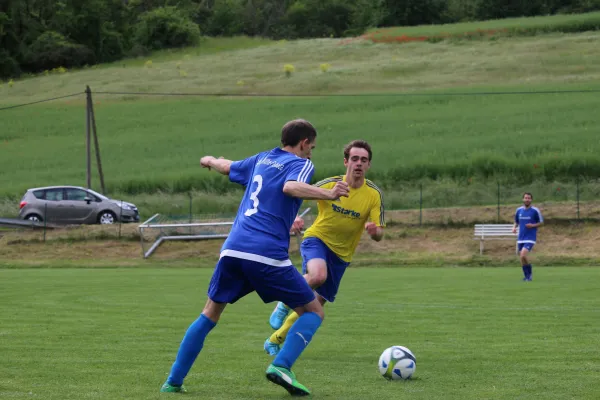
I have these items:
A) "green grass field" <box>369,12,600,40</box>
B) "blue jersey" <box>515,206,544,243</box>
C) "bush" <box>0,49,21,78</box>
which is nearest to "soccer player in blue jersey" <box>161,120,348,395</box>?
"blue jersey" <box>515,206,544,243</box>

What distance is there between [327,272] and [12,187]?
136 ft

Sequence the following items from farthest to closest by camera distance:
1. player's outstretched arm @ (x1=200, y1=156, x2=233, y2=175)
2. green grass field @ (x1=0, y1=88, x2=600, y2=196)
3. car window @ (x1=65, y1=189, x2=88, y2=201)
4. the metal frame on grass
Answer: green grass field @ (x1=0, y1=88, x2=600, y2=196), car window @ (x1=65, y1=189, x2=88, y2=201), the metal frame on grass, player's outstretched arm @ (x1=200, y1=156, x2=233, y2=175)

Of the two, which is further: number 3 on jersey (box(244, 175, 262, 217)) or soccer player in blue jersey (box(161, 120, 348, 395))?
number 3 on jersey (box(244, 175, 262, 217))

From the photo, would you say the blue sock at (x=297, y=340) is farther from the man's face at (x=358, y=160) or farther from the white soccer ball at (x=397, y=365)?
the man's face at (x=358, y=160)

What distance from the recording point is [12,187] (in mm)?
48781

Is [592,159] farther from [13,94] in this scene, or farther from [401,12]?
[401,12]

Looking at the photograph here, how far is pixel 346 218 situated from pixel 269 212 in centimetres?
327

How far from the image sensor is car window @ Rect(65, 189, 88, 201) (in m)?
36.5

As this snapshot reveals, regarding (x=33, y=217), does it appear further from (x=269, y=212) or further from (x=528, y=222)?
(x=269, y=212)

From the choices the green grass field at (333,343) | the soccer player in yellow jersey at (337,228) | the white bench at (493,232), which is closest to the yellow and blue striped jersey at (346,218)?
the soccer player in yellow jersey at (337,228)

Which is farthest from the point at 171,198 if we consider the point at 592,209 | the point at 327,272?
the point at 327,272

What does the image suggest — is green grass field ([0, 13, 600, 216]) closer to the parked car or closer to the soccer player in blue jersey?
the parked car

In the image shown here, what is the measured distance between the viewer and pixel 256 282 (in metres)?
6.91

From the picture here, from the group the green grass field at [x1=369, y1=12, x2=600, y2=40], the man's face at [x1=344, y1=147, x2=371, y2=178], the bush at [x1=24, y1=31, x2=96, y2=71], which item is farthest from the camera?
the bush at [x1=24, y1=31, x2=96, y2=71]
